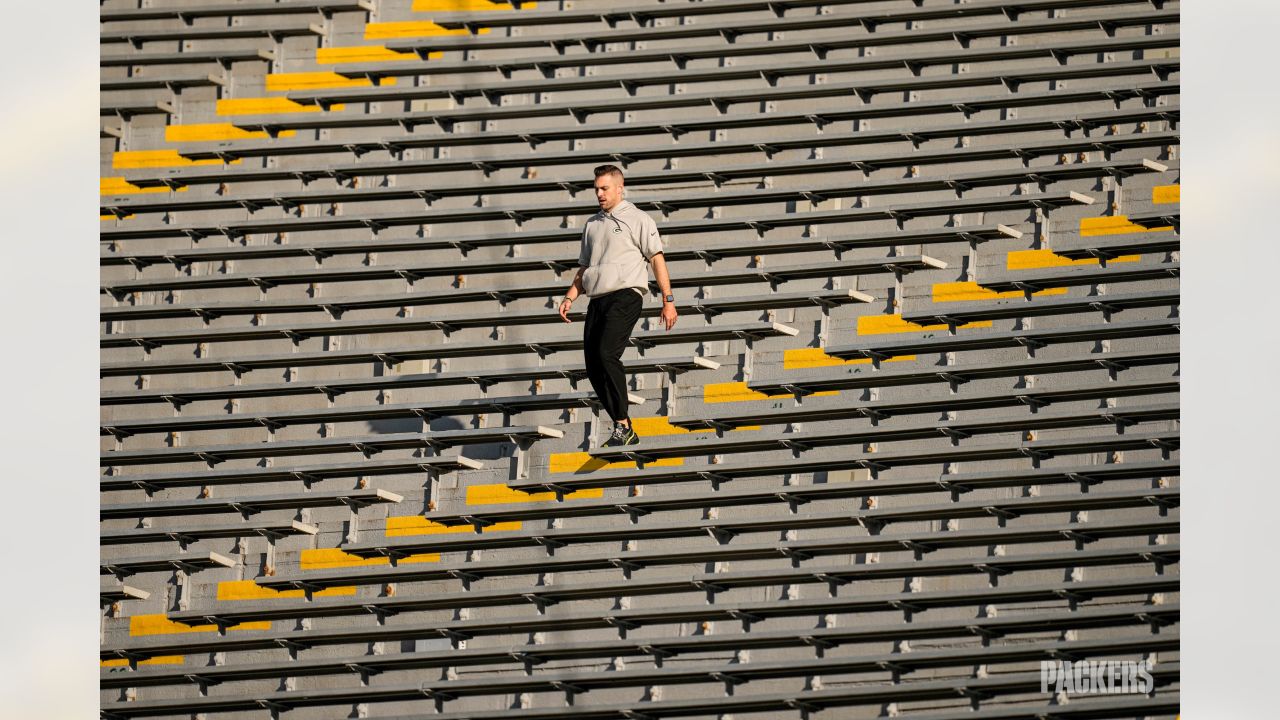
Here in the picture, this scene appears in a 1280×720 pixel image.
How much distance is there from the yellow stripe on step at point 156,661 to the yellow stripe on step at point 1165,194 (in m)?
4.75

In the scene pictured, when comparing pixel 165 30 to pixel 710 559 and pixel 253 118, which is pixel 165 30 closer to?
pixel 253 118

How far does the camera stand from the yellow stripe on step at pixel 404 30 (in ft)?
30.6

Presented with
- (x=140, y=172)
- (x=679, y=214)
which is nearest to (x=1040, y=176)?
(x=679, y=214)

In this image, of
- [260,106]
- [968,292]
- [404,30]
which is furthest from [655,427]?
[260,106]

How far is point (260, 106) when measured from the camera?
9.30m

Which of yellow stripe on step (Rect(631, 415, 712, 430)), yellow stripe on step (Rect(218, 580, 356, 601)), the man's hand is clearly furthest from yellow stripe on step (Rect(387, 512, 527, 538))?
the man's hand

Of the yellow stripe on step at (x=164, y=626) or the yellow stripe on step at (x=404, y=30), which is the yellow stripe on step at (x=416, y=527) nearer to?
the yellow stripe on step at (x=164, y=626)

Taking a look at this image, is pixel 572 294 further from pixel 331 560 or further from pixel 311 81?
pixel 311 81

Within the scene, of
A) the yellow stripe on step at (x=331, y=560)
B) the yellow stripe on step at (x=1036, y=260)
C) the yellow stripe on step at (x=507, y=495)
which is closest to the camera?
the yellow stripe on step at (x=507, y=495)

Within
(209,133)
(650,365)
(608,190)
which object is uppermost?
(209,133)

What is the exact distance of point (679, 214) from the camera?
8570 millimetres

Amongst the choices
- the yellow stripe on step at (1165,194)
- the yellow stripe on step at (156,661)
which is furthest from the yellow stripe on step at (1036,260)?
the yellow stripe on step at (156,661)

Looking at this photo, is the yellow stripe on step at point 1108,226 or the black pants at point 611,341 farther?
the yellow stripe on step at point 1108,226

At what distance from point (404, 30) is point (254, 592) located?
3035mm
